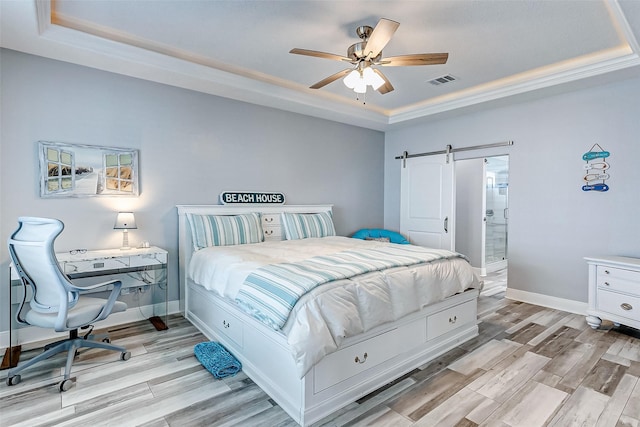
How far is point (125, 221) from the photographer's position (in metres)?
3.24

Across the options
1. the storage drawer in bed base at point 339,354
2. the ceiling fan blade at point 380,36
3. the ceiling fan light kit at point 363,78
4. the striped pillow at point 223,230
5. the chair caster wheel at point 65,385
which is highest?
the ceiling fan blade at point 380,36

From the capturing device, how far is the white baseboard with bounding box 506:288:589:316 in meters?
3.77

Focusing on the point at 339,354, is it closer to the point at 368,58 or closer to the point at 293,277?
the point at 293,277

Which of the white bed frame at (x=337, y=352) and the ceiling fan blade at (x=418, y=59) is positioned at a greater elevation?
the ceiling fan blade at (x=418, y=59)

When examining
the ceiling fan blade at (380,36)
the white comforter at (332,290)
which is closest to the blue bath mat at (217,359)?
the white comforter at (332,290)

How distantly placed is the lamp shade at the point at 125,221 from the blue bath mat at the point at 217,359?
4.54 feet

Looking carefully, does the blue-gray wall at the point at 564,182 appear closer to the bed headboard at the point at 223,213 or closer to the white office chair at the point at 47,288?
the bed headboard at the point at 223,213

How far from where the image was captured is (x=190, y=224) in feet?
11.8

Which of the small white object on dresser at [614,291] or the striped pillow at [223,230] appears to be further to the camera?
the striped pillow at [223,230]

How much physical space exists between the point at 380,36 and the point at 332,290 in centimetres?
175

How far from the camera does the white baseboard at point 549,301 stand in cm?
377

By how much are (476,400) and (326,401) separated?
3.24 feet

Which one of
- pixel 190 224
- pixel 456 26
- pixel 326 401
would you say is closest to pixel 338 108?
pixel 456 26

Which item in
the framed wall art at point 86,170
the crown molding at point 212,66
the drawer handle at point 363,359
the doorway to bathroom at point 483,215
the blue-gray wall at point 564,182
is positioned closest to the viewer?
the drawer handle at point 363,359
